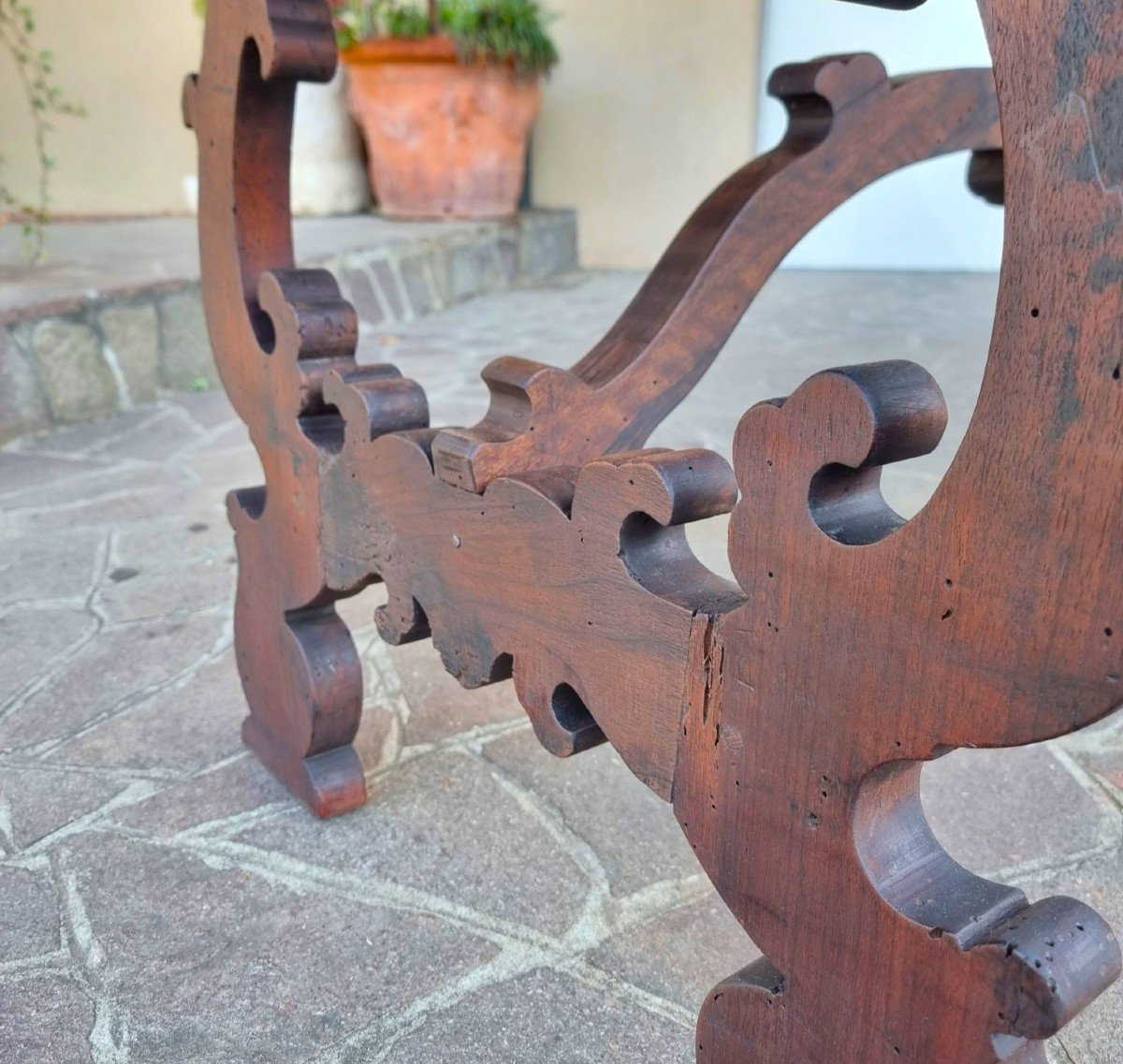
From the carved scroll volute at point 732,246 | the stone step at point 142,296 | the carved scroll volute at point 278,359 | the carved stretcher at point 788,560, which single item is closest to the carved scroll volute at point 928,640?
the carved stretcher at point 788,560

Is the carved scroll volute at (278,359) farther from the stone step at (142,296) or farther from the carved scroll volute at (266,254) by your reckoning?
the stone step at (142,296)

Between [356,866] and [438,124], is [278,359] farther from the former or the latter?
[438,124]

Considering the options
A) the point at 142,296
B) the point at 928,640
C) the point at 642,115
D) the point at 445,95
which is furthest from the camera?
the point at 642,115

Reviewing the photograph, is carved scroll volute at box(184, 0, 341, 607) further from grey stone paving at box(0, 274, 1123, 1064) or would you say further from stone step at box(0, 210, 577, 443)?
stone step at box(0, 210, 577, 443)

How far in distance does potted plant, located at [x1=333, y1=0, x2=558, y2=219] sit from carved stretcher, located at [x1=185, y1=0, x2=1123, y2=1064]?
3.60 meters

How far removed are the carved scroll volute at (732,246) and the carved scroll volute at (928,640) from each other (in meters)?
0.40

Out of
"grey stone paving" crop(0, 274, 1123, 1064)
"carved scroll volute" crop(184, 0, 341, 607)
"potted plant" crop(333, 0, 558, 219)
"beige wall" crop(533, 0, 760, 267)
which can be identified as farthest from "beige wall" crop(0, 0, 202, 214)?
"carved scroll volute" crop(184, 0, 341, 607)

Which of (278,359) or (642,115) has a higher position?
(642,115)

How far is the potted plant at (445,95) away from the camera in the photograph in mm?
4473

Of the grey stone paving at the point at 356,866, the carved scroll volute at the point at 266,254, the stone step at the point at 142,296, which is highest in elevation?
the carved scroll volute at the point at 266,254

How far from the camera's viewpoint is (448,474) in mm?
897

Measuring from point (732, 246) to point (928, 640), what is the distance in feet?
2.59

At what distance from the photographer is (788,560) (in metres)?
0.63

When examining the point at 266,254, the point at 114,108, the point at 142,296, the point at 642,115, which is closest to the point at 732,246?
the point at 266,254
